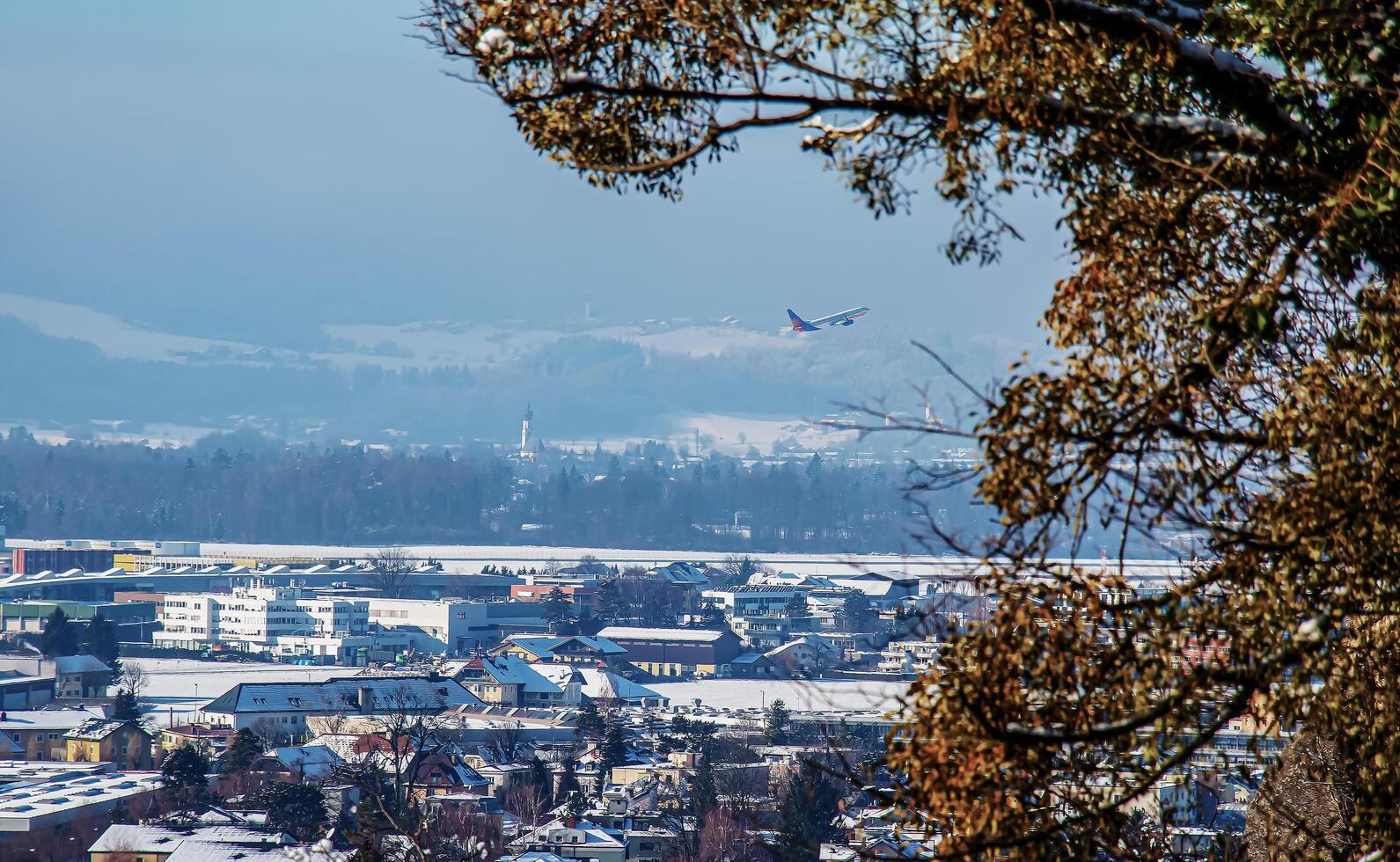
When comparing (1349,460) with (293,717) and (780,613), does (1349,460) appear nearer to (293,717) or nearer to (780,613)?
(293,717)

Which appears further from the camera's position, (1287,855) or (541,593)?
(541,593)

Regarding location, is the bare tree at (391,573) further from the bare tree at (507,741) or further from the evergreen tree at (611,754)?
the evergreen tree at (611,754)

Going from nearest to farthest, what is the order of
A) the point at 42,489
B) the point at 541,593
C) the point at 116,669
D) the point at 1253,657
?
1. the point at 1253,657
2. the point at 116,669
3. the point at 541,593
4. the point at 42,489

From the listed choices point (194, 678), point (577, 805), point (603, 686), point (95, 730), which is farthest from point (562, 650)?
point (577, 805)

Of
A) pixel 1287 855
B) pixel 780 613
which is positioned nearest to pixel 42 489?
pixel 780 613

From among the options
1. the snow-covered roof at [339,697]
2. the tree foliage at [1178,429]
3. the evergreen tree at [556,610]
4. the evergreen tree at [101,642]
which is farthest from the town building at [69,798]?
the evergreen tree at [556,610]

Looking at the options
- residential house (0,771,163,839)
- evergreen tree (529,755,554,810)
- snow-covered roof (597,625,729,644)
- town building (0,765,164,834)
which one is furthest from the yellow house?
snow-covered roof (597,625,729,644)

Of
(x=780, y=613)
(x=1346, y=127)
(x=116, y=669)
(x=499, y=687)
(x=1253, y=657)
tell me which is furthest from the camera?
(x=780, y=613)
